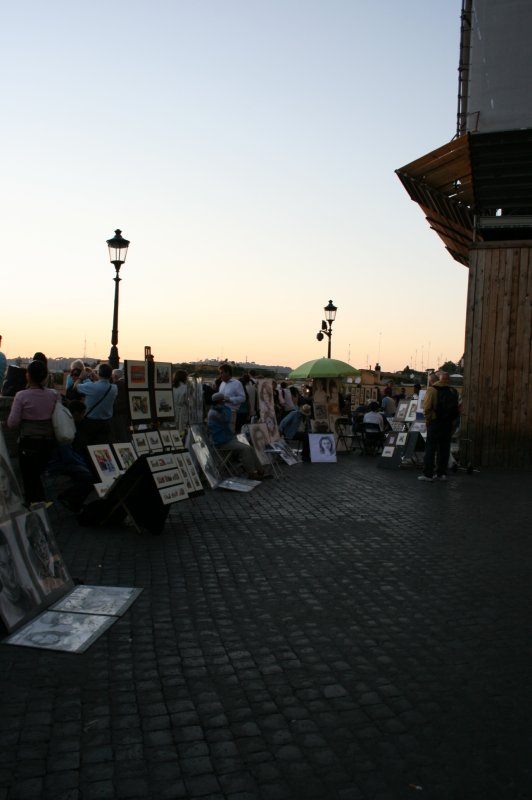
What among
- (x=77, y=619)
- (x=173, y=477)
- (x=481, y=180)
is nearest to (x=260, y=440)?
(x=173, y=477)

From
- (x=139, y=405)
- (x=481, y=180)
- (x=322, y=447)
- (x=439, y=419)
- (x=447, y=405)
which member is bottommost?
(x=322, y=447)

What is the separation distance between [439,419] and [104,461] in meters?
6.68

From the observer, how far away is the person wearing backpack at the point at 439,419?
46.1 feet

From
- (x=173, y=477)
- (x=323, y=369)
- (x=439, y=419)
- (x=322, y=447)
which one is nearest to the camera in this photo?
(x=173, y=477)

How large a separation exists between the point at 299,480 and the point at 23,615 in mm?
9196

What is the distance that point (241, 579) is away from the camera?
6.66 metres

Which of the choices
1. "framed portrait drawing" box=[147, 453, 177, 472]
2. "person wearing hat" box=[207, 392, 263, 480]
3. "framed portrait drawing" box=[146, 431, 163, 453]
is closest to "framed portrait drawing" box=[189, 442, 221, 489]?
"person wearing hat" box=[207, 392, 263, 480]

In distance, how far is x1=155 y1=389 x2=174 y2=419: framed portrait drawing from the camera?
12471 mm

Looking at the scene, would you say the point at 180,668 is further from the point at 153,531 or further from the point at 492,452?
the point at 492,452

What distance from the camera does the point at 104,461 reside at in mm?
10258

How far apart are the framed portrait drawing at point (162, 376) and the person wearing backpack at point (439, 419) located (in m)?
4.64

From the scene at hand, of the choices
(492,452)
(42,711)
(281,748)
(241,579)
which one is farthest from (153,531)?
(492,452)

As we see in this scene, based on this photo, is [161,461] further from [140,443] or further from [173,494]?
[140,443]

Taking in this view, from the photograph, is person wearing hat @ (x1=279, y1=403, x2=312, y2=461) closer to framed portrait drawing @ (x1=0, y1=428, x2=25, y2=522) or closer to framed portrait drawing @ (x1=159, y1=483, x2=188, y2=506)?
framed portrait drawing @ (x1=159, y1=483, x2=188, y2=506)
